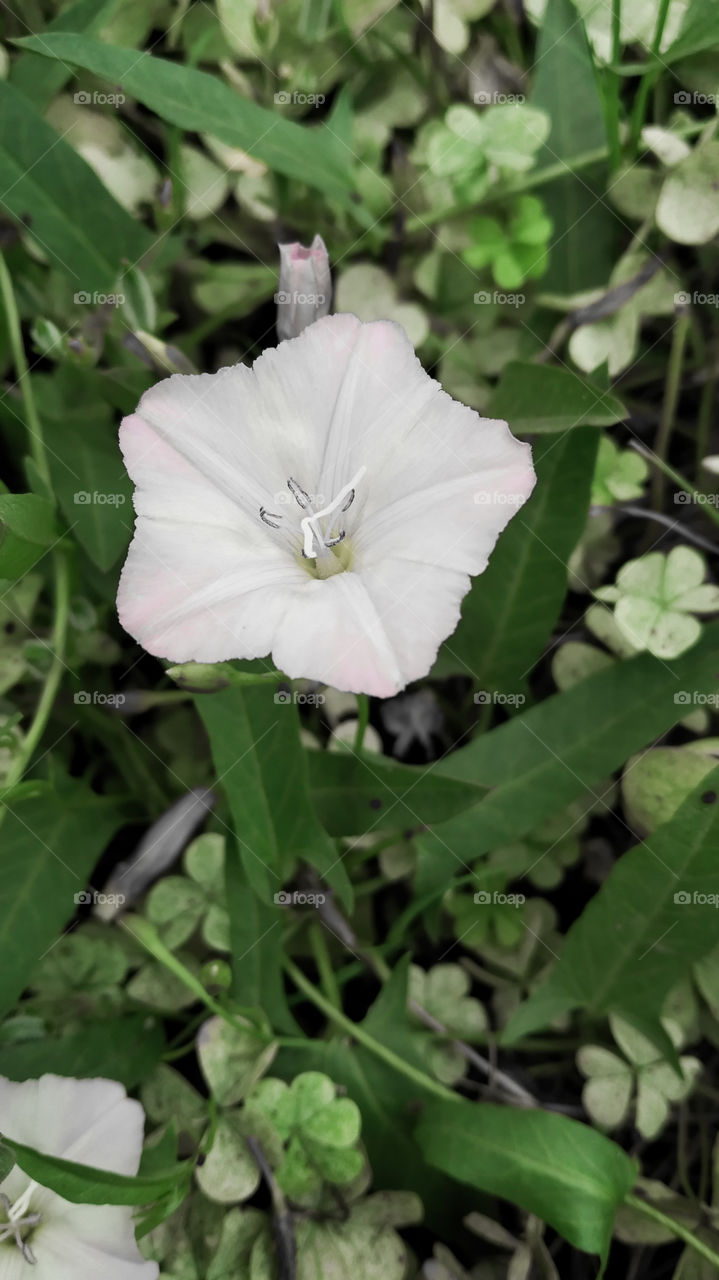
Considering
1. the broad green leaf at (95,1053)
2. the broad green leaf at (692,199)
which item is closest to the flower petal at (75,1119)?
the broad green leaf at (95,1053)

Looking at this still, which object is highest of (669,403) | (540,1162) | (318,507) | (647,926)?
(318,507)

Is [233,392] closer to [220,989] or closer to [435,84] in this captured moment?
[220,989]

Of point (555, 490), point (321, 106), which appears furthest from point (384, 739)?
point (321, 106)

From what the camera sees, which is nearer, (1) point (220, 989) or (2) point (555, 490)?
(1) point (220, 989)

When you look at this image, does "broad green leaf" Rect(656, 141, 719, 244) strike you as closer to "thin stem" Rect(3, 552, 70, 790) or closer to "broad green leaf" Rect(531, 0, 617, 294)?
"broad green leaf" Rect(531, 0, 617, 294)

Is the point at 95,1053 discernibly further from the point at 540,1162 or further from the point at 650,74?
the point at 650,74

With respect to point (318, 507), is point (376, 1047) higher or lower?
lower

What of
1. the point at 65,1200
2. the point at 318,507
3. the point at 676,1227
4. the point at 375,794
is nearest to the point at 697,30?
the point at 318,507
